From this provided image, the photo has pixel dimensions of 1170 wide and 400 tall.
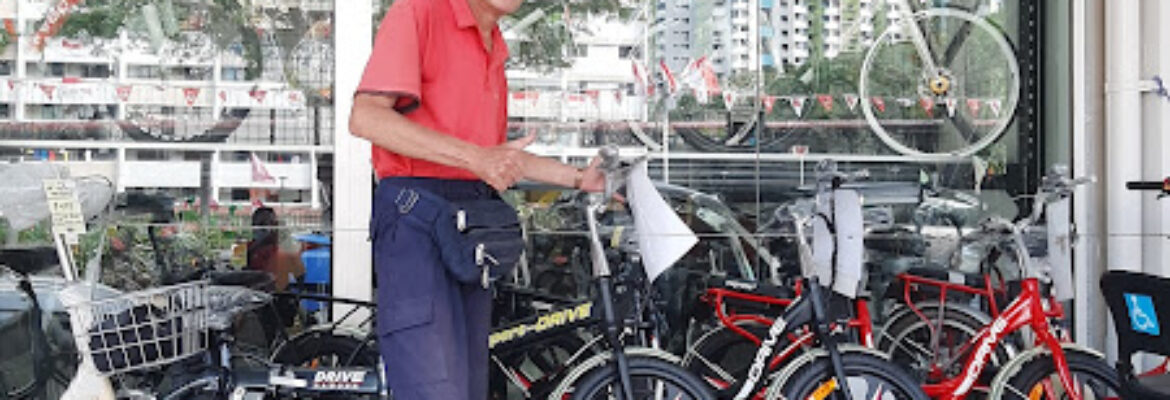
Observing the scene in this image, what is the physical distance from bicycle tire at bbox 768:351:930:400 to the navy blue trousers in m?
1.40

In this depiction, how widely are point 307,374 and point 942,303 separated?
264 centimetres

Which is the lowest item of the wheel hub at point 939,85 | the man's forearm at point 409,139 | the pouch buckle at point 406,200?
the pouch buckle at point 406,200

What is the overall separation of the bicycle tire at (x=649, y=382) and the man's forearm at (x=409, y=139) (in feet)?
4.55

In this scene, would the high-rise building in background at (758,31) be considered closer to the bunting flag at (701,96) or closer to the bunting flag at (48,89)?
the bunting flag at (701,96)

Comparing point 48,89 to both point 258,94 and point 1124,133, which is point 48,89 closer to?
point 258,94

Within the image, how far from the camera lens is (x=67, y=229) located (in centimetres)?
408

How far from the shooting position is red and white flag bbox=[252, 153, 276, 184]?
210 inches

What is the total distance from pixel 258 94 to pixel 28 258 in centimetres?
109

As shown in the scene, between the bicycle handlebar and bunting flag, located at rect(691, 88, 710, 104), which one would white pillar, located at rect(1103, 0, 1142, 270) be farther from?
bunting flag, located at rect(691, 88, 710, 104)

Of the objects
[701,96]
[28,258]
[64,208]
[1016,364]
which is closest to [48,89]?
[28,258]

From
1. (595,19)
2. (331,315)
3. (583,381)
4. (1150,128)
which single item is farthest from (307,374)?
(1150,128)

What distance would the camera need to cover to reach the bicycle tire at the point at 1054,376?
4363mm

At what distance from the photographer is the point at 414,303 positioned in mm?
2873

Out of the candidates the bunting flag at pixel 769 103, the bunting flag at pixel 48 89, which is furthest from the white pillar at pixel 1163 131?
the bunting flag at pixel 48 89
